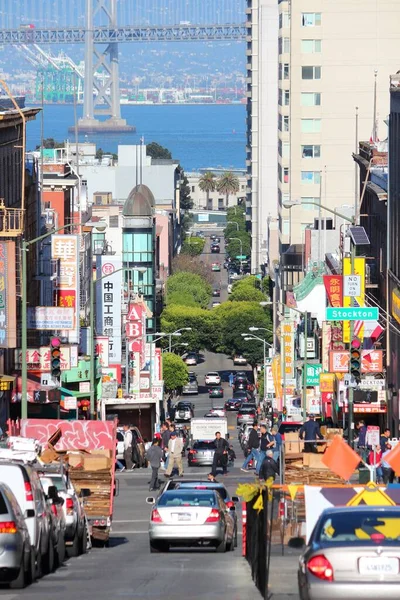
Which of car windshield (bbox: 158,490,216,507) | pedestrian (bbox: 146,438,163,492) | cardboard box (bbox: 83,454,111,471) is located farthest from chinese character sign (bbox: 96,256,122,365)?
car windshield (bbox: 158,490,216,507)

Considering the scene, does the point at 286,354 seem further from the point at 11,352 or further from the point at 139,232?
the point at 139,232

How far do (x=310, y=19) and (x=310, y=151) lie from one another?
36.4 feet

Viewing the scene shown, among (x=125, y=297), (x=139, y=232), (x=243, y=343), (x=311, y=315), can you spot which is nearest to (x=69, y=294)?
(x=311, y=315)

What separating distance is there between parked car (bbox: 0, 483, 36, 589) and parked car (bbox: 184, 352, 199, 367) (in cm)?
12679

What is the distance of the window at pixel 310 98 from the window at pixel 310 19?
Answer: 5.74 m

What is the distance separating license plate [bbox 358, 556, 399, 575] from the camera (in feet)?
49.9

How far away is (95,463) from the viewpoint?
32.0 metres

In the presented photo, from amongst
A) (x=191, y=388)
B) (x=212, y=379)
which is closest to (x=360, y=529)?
(x=191, y=388)

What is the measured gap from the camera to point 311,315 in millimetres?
92500

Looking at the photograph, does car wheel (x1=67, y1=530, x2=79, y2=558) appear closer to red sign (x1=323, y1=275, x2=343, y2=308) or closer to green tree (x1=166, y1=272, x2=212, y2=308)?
red sign (x1=323, y1=275, x2=343, y2=308)

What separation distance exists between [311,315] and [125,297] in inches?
656

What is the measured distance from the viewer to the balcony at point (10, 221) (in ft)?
179

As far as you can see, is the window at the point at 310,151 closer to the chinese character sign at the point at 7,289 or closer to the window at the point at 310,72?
the window at the point at 310,72

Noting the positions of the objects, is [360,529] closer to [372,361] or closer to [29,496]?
[29,496]
